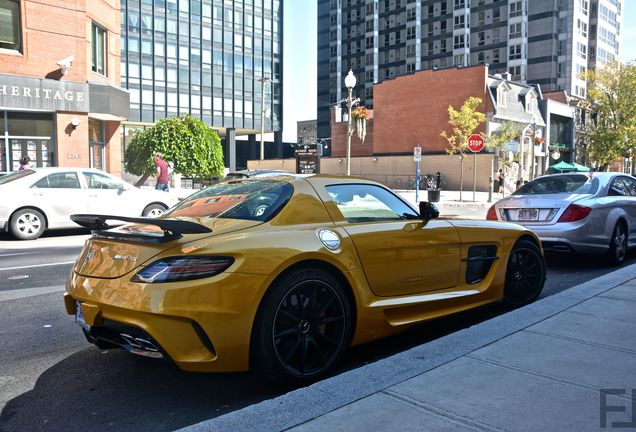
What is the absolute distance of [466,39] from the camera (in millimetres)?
78250

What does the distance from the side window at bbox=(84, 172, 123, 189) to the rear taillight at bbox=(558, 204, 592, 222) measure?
9.72 meters

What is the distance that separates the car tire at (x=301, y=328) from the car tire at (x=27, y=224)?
9886 millimetres

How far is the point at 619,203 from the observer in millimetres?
8492

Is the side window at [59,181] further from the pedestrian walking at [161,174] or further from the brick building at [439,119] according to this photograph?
the brick building at [439,119]

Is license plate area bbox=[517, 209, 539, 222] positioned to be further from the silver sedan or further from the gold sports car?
the gold sports car

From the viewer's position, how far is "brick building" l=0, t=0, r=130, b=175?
19.0 meters

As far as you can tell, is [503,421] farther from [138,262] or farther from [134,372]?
[134,372]

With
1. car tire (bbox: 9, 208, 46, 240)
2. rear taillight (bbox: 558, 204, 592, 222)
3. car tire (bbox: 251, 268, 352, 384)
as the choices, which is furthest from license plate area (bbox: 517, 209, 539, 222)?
car tire (bbox: 9, 208, 46, 240)

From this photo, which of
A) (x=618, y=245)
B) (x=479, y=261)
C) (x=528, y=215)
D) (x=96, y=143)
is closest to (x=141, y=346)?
(x=479, y=261)

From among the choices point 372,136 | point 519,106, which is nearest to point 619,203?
point 519,106

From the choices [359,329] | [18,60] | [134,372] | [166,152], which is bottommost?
[134,372]

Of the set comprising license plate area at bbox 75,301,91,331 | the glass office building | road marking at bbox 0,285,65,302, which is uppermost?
the glass office building

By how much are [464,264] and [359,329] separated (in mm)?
1434

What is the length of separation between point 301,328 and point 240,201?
1.15 meters
